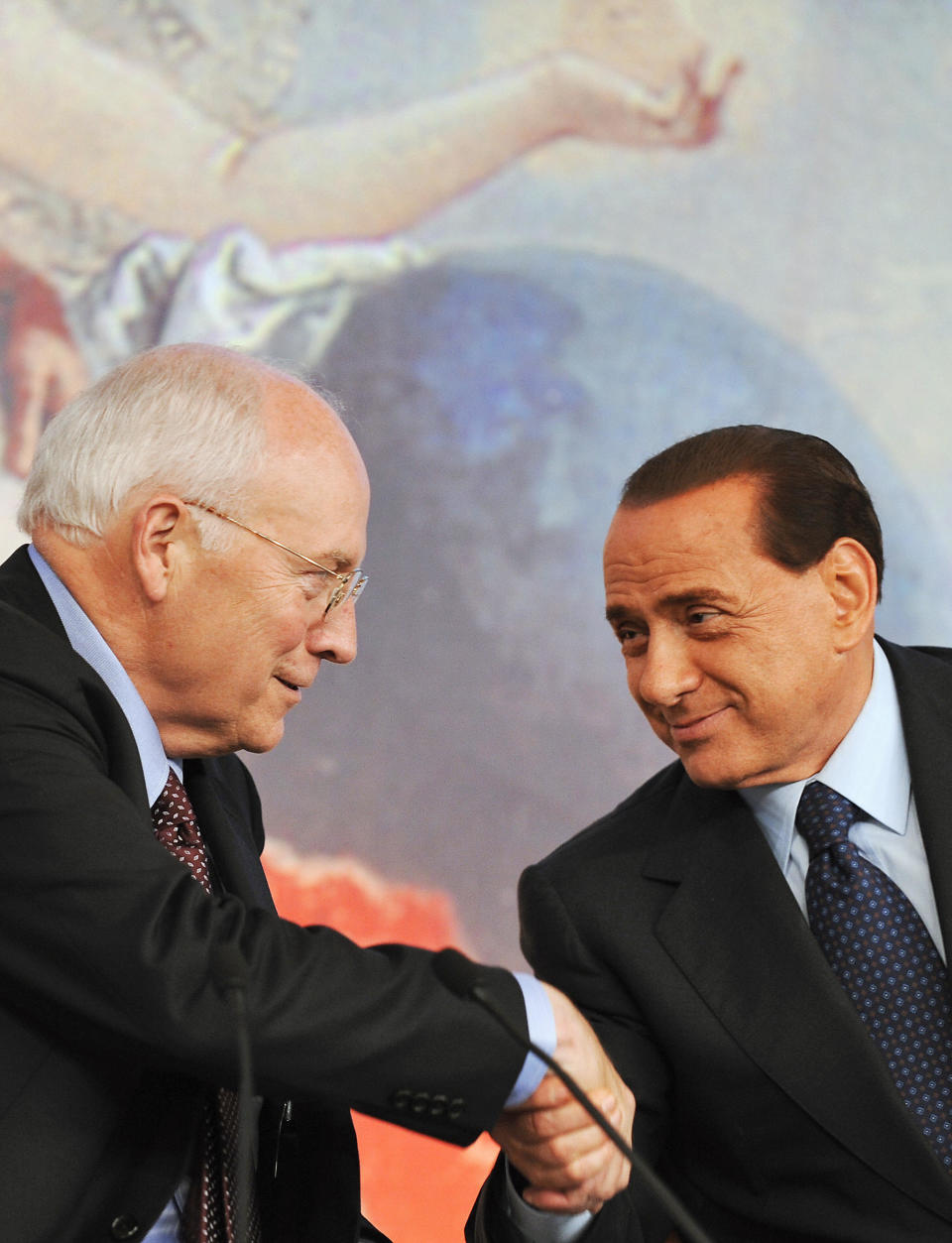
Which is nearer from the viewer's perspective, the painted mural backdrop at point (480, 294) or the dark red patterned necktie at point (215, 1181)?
the dark red patterned necktie at point (215, 1181)

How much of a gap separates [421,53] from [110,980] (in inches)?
145

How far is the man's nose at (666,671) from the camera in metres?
2.03

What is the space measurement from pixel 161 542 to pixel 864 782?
44.1 inches

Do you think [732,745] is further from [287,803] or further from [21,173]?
[21,173]

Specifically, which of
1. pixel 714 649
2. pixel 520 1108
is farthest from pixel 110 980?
pixel 714 649

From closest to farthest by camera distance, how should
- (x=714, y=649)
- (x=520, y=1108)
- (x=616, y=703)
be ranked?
(x=520, y=1108), (x=714, y=649), (x=616, y=703)

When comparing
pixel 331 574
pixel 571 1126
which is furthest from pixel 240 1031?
pixel 331 574

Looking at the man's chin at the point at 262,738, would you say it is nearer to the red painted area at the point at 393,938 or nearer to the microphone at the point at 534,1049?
the microphone at the point at 534,1049

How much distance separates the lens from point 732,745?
6.78 ft

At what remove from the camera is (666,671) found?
2.04 m

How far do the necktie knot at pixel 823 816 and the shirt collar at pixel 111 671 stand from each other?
965 millimetres

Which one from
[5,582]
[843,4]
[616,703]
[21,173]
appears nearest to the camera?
[5,582]

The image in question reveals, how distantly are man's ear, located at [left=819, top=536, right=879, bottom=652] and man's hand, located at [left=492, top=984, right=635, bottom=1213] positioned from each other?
0.79 m

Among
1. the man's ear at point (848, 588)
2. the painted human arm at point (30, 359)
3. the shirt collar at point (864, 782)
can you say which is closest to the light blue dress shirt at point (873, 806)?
the shirt collar at point (864, 782)
